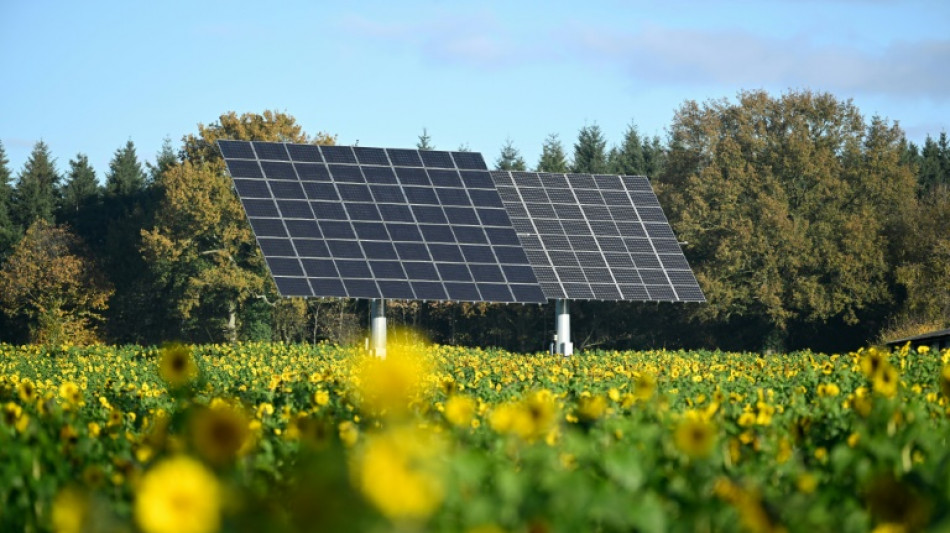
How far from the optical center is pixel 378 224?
111ft

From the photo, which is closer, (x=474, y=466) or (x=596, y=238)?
(x=474, y=466)

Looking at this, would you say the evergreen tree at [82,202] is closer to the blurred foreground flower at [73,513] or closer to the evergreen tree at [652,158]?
the evergreen tree at [652,158]

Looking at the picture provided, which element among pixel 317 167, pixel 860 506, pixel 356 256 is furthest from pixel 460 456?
pixel 317 167

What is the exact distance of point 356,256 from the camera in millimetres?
32344

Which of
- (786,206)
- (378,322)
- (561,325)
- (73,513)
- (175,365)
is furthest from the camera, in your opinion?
(786,206)

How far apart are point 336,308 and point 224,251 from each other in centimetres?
565

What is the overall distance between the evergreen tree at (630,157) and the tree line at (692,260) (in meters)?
1.59

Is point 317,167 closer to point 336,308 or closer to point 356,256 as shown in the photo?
point 356,256

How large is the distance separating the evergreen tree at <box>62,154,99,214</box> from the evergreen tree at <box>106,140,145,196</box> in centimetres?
78

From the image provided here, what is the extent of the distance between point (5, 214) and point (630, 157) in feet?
96.5

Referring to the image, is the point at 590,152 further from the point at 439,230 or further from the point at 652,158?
the point at 439,230

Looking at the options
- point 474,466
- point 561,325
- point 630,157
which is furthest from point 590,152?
point 474,466

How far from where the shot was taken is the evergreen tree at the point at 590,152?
67.3 m

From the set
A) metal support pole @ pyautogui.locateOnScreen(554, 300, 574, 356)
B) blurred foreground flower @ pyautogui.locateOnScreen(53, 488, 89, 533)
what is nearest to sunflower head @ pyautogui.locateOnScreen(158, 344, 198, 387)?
blurred foreground flower @ pyautogui.locateOnScreen(53, 488, 89, 533)
